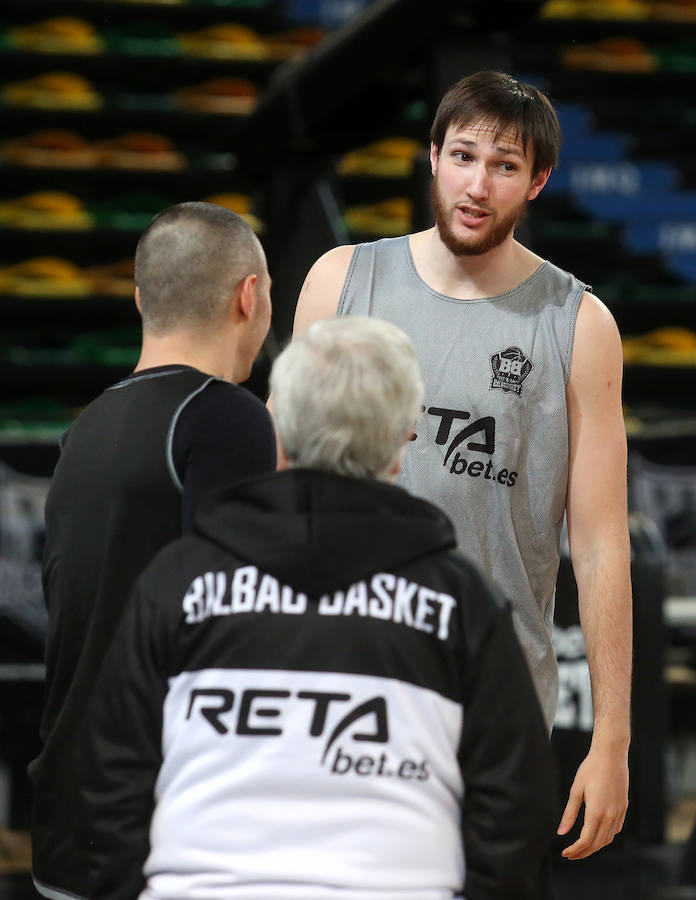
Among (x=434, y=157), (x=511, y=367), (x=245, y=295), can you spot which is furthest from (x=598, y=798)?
(x=434, y=157)

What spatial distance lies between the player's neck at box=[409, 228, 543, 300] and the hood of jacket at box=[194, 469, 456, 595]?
2.10 ft

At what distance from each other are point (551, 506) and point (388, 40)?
2750mm

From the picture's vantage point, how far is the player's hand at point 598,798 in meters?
1.96

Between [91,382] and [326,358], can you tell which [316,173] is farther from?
[326,358]

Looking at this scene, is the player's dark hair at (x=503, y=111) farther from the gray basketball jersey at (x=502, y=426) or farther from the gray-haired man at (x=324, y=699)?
the gray-haired man at (x=324, y=699)

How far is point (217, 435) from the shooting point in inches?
73.0

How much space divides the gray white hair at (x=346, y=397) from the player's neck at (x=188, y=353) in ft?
1.40

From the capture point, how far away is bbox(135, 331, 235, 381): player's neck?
6.51ft

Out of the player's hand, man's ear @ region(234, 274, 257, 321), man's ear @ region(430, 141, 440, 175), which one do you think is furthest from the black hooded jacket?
man's ear @ region(430, 141, 440, 175)

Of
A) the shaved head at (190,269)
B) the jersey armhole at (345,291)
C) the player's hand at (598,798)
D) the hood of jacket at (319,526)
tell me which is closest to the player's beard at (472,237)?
the jersey armhole at (345,291)

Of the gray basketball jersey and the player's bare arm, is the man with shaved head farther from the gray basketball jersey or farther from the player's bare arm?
the player's bare arm

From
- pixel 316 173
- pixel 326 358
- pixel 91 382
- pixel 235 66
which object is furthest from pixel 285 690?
pixel 235 66

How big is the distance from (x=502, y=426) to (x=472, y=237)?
0.28 m

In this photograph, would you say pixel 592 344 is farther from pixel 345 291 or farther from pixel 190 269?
pixel 190 269
